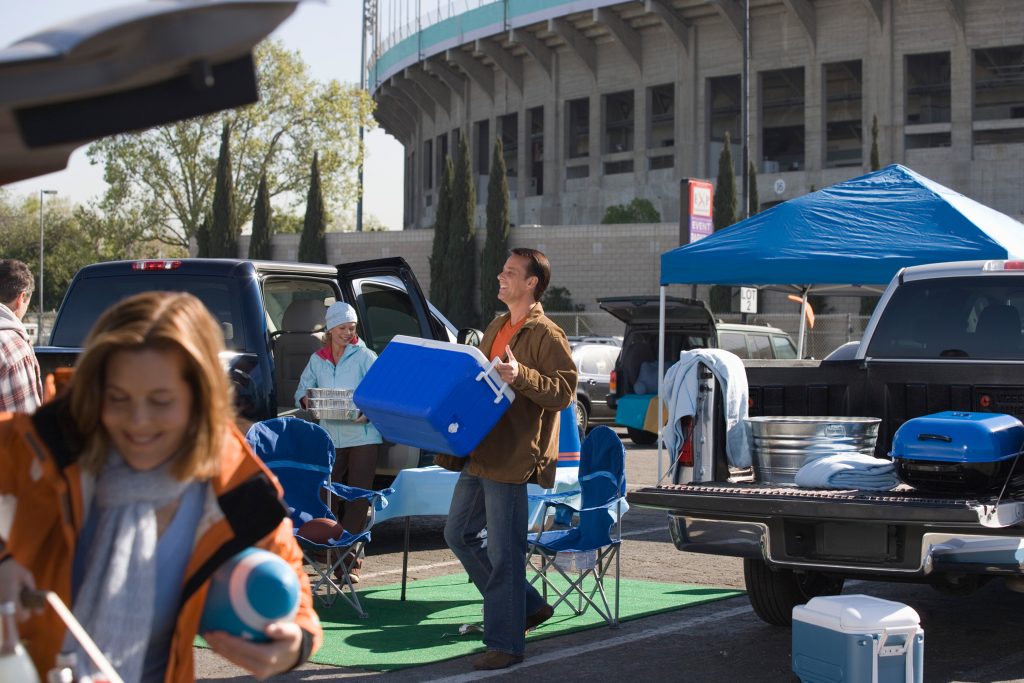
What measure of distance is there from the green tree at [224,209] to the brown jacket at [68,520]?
54.0 m

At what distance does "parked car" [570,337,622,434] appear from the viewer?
23.1m

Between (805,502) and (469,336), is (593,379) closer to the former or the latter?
(469,336)

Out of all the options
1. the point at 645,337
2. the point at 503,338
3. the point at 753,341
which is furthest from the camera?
the point at 753,341

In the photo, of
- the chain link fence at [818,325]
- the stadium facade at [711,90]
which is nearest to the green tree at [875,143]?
the stadium facade at [711,90]

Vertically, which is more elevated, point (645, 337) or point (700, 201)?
point (700, 201)

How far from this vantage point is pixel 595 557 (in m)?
7.56

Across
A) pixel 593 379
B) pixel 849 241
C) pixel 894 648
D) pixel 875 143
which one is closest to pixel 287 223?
pixel 875 143

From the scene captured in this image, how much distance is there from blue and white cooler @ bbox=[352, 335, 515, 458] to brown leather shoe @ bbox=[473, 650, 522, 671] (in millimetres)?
970

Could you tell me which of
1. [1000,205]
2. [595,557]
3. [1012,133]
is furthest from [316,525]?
[1012,133]

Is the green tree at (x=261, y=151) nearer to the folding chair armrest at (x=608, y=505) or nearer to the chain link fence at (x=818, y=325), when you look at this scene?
the chain link fence at (x=818, y=325)

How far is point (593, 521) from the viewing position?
288 inches

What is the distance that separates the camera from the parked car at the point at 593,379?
23066 millimetres

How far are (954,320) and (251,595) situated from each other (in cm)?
642

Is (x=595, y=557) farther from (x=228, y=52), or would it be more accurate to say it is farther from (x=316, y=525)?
(x=228, y=52)
